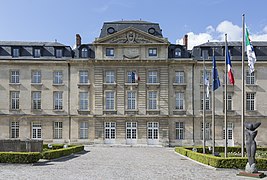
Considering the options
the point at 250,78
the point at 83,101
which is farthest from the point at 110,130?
the point at 250,78

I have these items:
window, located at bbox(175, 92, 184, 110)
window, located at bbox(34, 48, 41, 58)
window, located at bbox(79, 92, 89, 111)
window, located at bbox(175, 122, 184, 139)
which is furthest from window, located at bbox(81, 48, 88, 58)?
window, located at bbox(175, 122, 184, 139)

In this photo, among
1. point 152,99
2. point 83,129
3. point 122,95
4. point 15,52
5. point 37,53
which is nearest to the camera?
point 122,95

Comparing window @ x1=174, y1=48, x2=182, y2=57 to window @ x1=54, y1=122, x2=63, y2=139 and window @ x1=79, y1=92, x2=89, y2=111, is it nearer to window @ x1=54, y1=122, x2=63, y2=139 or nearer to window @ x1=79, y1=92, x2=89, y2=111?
window @ x1=79, y1=92, x2=89, y2=111

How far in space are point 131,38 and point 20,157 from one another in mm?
23691

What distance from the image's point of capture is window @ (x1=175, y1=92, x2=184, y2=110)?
137 feet

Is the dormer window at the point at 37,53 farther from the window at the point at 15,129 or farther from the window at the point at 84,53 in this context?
the window at the point at 15,129

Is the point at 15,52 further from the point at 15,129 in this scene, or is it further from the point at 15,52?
the point at 15,129

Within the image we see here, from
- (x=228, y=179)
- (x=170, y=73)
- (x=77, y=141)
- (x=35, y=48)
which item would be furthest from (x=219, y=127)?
(x=228, y=179)

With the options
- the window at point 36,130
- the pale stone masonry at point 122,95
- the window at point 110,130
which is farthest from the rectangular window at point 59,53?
the window at point 110,130

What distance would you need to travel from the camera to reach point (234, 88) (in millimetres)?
41562

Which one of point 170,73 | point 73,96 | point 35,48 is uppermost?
point 35,48

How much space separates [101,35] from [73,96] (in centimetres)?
774

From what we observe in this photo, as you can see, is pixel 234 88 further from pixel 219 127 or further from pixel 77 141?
pixel 77 141

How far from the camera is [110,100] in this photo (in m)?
41.4
